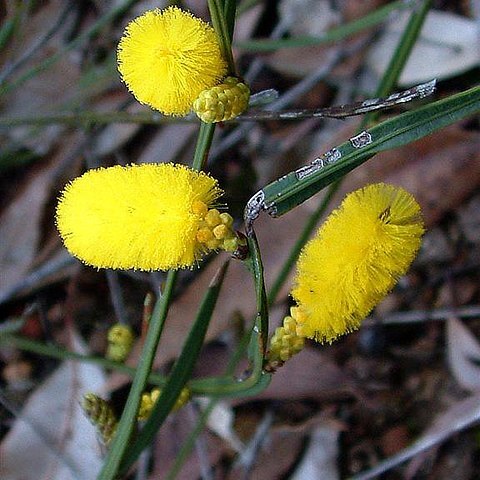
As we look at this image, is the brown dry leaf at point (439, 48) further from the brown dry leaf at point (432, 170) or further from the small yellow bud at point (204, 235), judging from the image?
the small yellow bud at point (204, 235)

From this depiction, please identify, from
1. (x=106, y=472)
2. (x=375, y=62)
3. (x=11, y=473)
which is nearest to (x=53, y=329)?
(x=11, y=473)

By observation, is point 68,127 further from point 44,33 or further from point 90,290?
point 90,290

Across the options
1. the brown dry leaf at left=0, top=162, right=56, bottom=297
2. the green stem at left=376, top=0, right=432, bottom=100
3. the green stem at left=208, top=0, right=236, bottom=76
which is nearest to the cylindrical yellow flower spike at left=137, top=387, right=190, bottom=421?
the green stem at left=208, top=0, right=236, bottom=76

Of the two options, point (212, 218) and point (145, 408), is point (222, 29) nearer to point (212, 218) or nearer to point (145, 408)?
point (212, 218)

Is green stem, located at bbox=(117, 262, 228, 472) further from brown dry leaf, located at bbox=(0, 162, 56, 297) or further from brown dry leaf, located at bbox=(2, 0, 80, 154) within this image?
brown dry leaf, located at bbox=(2, 0, 80, 154)

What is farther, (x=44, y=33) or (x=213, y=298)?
(x=44, y=33)

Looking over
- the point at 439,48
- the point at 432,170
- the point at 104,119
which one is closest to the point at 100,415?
the point at 104,119
